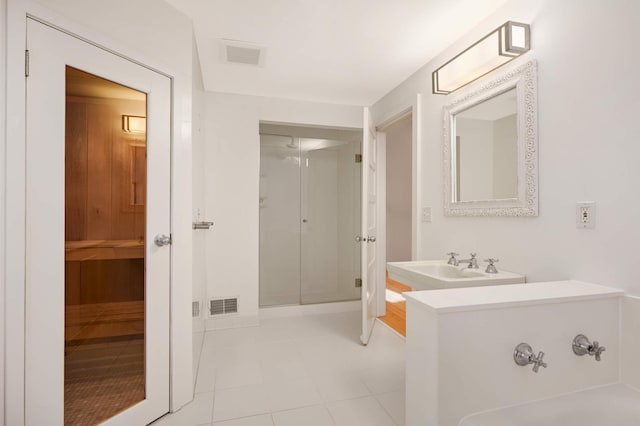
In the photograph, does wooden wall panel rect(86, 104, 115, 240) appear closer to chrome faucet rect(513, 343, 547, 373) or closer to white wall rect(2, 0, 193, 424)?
white wall rect(2, 0, 193, 424)

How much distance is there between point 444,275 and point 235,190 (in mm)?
2030

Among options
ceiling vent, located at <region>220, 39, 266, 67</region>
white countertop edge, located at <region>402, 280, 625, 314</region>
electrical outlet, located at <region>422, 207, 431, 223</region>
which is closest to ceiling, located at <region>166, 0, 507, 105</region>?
ceiling vent, located at <region>220, 39, 266, 67</region>

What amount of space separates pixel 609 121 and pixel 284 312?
3.03 metres

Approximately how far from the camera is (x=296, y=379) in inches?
80.6

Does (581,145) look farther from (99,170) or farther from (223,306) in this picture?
(223,306)

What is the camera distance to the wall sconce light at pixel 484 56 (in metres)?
1.55

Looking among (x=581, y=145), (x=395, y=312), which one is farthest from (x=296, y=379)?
(x=581, y=145)

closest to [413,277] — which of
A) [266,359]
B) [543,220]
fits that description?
[543,220]

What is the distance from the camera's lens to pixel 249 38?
83.0 inches

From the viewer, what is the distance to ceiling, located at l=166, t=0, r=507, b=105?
1771mm

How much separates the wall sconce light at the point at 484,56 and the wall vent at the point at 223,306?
2.54m

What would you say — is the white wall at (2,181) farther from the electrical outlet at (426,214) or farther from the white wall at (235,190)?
the electrical outlet at (426,214)

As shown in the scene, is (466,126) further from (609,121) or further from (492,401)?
(492,401)

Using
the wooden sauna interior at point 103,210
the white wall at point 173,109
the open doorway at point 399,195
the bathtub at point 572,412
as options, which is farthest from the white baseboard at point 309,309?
the bathtub at point 572,412
